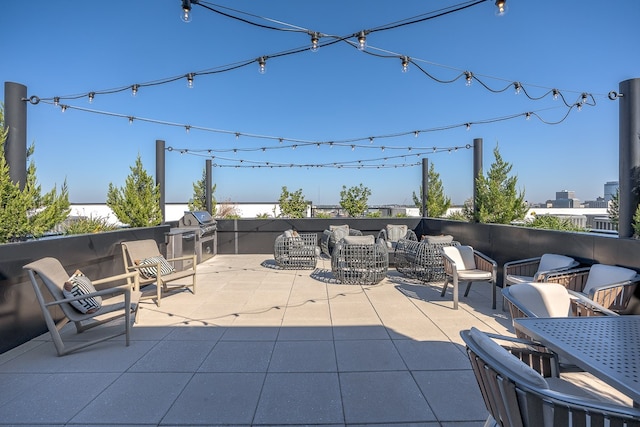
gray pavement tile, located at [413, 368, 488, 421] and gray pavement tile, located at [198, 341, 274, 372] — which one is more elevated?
gray pavement tile, located at [413, 368, 488, 421]

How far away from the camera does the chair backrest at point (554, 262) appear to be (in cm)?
371

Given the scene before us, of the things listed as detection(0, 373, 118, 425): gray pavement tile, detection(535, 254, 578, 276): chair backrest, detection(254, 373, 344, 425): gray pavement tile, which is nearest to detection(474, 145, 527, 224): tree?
detection(535, 254, 578, 276): chair backrest

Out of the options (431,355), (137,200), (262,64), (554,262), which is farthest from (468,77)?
(137,200)

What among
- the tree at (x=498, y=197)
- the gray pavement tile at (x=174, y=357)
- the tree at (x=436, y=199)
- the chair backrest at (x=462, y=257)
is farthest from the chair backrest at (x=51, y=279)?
the tree at (x=436, y=199)

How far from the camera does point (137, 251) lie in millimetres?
4562

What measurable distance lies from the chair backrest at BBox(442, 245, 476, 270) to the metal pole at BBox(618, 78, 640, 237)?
1672 mm

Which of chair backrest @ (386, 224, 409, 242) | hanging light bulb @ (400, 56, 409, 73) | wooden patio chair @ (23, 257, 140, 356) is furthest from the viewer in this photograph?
chair backrest @ (386, 224, 409, 242)

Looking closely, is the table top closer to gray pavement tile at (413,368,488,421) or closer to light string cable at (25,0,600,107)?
gray pavement tile at (413,368,488,421)

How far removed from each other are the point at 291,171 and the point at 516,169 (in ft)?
23.8

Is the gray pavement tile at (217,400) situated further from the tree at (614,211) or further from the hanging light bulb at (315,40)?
the tree at (614,211)

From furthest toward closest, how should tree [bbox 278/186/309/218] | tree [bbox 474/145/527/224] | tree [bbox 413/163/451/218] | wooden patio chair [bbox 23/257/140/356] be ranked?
tree [bbox 278/186/309/218] → tree [bbox 413/163/451/218] → tree [bbox 474/145/527/224] → wooden patio chair [bbox 23/257/140/356]

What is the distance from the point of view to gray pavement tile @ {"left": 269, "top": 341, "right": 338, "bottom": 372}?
2.46 meters

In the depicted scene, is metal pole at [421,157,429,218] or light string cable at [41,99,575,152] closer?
light string cable at [41,99,575,152]

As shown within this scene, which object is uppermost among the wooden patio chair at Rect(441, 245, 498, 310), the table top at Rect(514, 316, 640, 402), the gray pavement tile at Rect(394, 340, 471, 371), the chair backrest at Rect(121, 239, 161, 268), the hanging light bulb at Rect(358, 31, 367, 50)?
the hanging light bulb at Rect(358, 31, 367, 50)
